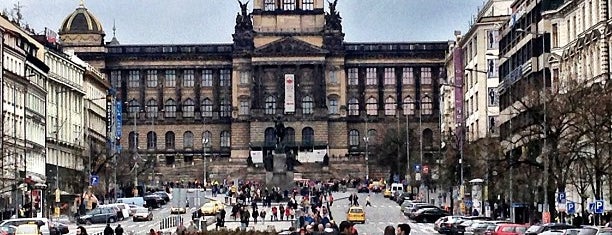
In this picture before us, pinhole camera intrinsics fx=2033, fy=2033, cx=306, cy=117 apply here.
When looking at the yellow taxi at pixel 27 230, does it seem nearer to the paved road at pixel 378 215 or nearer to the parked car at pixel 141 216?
the paved road at pixel 378 215

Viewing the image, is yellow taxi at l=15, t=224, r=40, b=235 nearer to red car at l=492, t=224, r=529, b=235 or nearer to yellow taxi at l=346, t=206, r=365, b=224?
red car at l=492, t=224, r=529, b=235

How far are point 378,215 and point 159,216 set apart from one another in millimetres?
15630

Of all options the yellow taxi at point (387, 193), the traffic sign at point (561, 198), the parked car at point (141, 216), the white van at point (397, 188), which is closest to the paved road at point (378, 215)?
the yellow taxi at point (387, 193)

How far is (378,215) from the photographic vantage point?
477ft

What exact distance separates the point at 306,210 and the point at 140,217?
11464mm

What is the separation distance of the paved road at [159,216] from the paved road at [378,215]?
34.0 feet

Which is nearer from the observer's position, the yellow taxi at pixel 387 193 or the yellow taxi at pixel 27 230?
the yellow taxi at pixel 27 230

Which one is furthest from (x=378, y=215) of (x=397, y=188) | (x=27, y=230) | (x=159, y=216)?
(x=27, y=230)

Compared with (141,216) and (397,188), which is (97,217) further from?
(397,188)

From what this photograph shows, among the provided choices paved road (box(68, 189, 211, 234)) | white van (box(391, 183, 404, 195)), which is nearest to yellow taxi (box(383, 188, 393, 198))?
white van (box(391, 183, 404, 195))

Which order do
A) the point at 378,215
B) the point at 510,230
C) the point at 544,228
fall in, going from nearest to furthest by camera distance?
the point at 544,228
the point at 510,230
the point at 378,215

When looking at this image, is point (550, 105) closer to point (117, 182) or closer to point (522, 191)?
point (522, 191)

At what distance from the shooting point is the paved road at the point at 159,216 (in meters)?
84.2

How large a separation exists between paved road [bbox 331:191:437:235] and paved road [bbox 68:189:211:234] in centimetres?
1036
